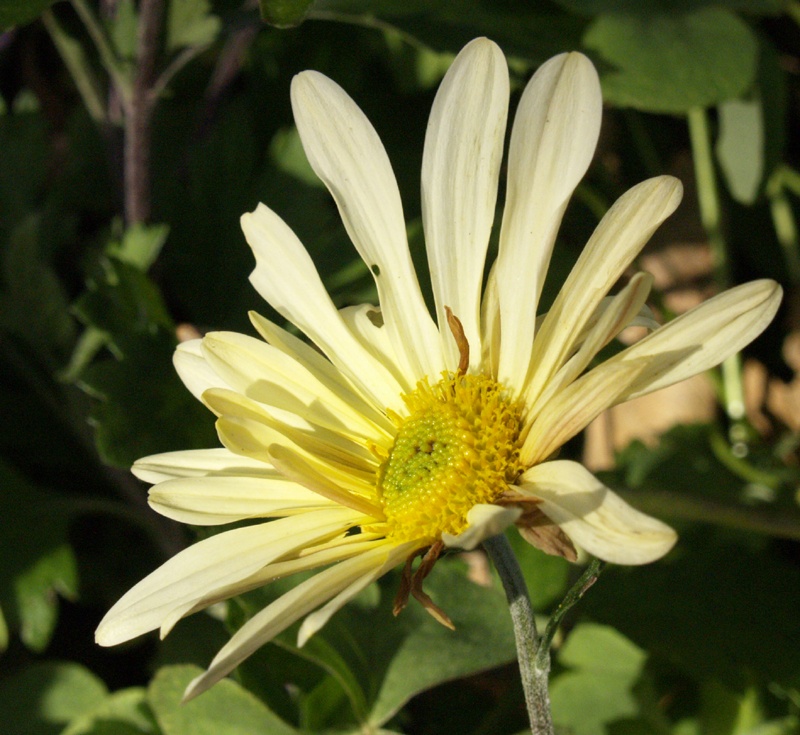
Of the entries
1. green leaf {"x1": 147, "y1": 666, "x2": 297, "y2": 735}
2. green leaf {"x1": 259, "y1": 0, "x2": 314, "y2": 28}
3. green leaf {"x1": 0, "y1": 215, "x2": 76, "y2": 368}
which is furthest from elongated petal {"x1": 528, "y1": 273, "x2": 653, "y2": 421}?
green leaf {"x1": 0, "y1": 215, "x2": 76, "y2": 368}

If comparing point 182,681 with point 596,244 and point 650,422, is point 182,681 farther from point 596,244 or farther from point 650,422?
point 650,422

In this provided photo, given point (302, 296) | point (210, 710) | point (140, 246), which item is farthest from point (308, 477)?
point (140, 246)

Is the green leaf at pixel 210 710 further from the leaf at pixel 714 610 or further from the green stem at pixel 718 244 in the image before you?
the green stem at pixel 718 244

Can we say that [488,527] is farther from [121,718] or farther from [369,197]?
[121,718]

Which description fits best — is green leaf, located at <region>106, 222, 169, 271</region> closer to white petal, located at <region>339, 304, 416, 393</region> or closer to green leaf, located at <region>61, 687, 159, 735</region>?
white petal, located at <region>339, 304, 416, 393</region>

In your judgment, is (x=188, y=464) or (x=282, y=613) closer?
(x=282, y=613)

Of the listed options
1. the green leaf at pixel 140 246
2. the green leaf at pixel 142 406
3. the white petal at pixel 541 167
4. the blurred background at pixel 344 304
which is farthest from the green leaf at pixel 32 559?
the white petal at pixel 541 167
